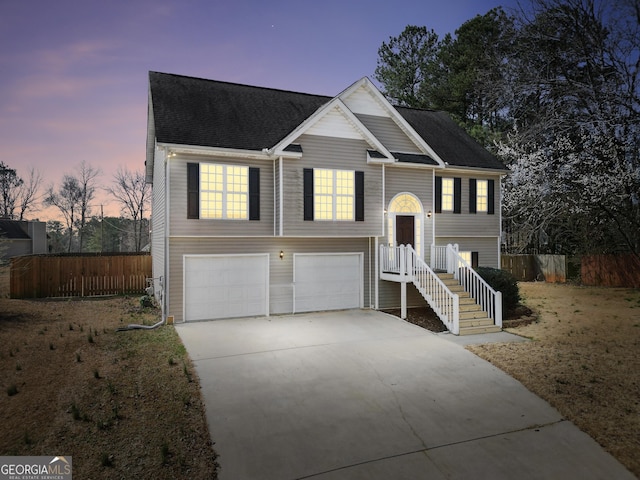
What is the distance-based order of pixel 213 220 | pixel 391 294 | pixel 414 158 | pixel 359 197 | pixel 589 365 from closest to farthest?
1. pixel 589 365
2. pixel 213 220
3. pixel 359 197
4. pixel 391 294
5. pixel 414 158

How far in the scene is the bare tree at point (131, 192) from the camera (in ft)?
113

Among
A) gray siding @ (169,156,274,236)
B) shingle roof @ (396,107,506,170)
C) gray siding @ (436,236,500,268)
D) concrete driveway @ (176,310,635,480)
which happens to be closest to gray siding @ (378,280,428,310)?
gray siding @ (436,236,500,268)


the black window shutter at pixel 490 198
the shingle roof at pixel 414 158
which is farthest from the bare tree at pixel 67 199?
the black window shutter at pixel 490 198

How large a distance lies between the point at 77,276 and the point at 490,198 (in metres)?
18.7

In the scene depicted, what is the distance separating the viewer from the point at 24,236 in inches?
1453

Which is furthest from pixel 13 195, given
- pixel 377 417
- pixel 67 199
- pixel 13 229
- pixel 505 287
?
pixel 377 417

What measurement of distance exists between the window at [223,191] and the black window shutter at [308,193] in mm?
1571

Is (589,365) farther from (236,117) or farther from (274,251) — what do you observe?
(236,117)

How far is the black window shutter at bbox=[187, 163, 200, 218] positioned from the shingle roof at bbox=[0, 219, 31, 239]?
33.5 meters

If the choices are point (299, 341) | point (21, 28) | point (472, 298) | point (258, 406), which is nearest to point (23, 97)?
point (21, 28)

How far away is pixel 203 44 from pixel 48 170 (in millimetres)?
28098

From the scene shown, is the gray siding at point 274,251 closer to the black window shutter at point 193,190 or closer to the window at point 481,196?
the black window shutter at point 193,190

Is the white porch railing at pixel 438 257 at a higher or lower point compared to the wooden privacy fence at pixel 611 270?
higher

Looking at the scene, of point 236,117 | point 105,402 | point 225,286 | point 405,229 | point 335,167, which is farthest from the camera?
point 405,229
